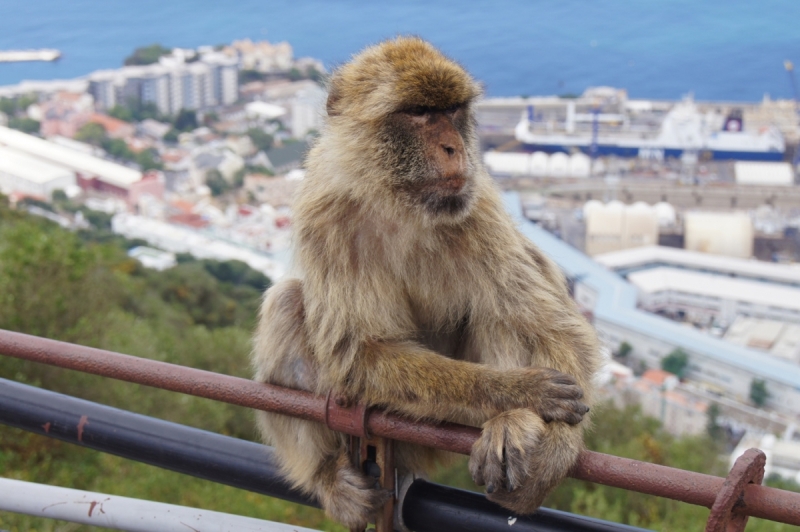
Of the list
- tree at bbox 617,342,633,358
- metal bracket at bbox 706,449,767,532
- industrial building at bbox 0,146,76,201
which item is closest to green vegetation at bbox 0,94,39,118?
industrial building at bbox 0,146,76,201

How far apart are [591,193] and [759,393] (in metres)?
16.8

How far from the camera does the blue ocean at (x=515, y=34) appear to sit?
176 ft

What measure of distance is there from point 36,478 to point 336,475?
6.29m

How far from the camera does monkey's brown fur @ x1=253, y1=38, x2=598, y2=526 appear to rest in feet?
6.65

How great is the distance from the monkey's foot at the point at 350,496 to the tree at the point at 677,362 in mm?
22698

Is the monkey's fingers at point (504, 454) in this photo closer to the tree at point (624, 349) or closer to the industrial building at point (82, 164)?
the tree at point (624, 349)

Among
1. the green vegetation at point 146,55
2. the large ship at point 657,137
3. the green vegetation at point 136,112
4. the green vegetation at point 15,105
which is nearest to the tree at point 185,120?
the green vegetation at point 136,112

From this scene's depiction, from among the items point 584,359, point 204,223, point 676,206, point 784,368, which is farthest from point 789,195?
point 584,359

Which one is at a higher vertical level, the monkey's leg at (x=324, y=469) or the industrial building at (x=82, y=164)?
the monkey's leg at (x=324, y=469)

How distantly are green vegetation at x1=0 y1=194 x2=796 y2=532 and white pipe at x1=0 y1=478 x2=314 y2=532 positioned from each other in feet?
15.4

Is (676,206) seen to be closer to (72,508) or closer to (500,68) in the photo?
(500,68)

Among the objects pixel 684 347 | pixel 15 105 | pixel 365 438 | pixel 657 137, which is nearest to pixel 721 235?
pixel 684 347

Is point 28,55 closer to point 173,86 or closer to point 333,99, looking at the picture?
point 173,86

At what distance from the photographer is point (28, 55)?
5781 centimetres
